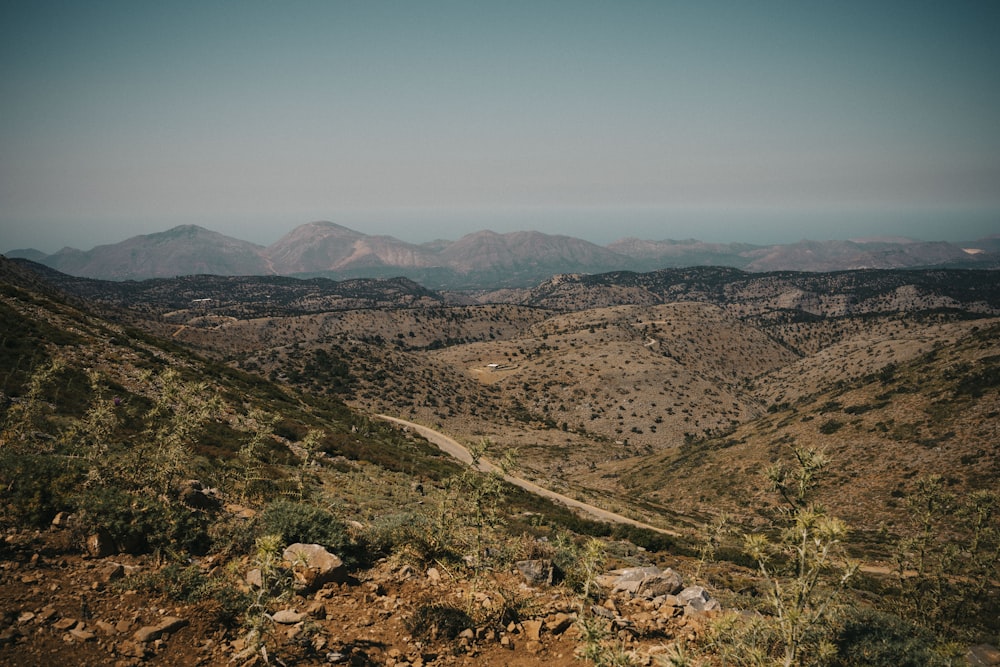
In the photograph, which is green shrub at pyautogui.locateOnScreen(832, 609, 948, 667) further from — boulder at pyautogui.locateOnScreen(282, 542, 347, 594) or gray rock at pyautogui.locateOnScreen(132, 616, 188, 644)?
gray rock at pyautogui.locateOnScreen(132, 616, 188, 644)

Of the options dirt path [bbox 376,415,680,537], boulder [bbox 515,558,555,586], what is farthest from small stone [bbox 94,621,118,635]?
dirt path [bbox 376,415,680,537]

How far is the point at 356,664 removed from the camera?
6273mm

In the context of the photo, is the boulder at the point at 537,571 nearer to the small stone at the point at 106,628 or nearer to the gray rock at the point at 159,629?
the gray rock at the point at 159,629

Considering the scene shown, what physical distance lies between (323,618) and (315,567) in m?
1.12

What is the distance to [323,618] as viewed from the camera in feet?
24.1

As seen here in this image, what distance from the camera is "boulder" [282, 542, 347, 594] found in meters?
8.04

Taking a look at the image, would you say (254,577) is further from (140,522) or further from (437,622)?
(437,622)

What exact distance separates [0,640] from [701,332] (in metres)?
146

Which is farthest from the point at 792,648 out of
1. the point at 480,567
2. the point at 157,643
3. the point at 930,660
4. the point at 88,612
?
the point at 88,612

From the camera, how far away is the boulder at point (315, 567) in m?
8.04

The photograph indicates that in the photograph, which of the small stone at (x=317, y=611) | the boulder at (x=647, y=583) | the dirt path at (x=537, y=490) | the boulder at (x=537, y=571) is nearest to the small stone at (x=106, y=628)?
the small stone at (x=317, y=611)

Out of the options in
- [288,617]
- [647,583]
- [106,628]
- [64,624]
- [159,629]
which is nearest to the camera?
[64,624]

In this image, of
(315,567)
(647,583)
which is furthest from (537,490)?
(315,567)

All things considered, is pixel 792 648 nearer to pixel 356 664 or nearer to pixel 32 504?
pixel 356 664
